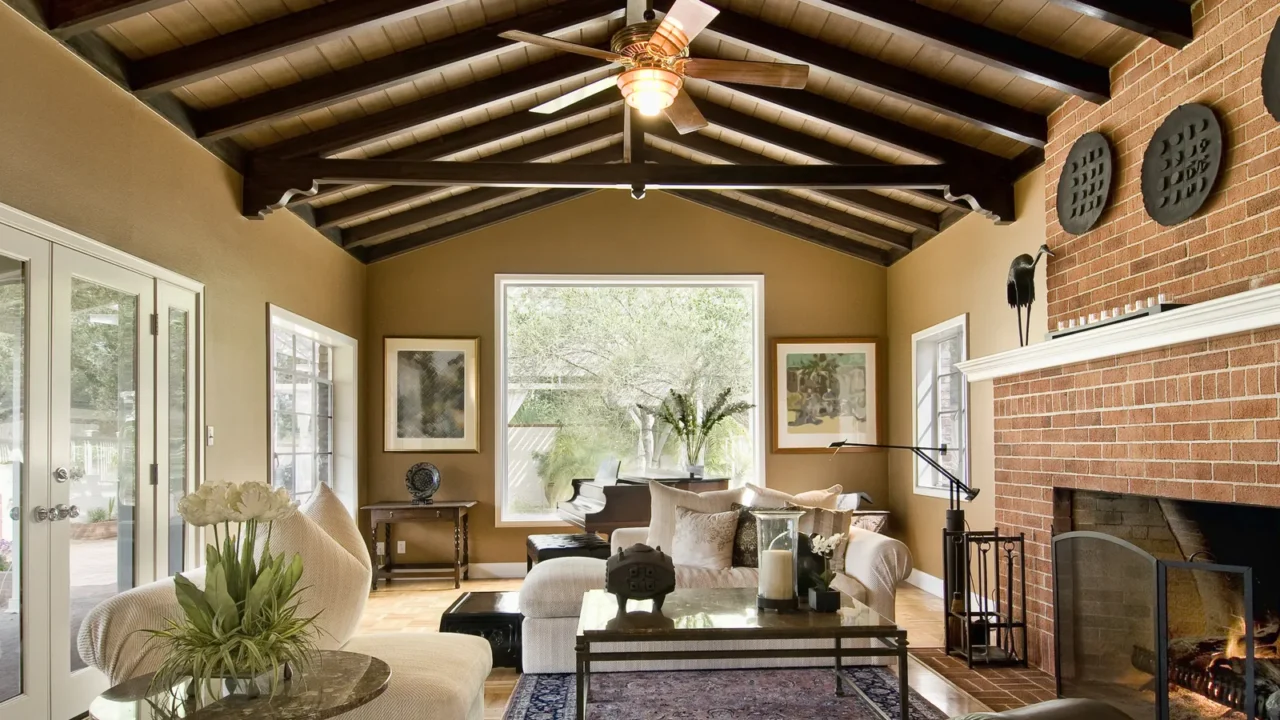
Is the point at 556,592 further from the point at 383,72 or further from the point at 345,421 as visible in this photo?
the point at 345,421

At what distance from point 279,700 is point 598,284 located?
21.9ft

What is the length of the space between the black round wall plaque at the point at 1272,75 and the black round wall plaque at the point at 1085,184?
1.11 meters

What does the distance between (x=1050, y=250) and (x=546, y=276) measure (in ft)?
15.1

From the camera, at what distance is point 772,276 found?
8594 mm

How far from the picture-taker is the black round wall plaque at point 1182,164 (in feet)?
11.8

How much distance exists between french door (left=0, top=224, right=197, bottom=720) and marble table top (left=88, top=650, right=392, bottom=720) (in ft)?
5.14

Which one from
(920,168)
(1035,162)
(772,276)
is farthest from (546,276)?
(1035,162)

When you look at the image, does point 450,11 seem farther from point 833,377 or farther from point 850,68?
point 833,377

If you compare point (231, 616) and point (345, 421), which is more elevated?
point (345, 421)

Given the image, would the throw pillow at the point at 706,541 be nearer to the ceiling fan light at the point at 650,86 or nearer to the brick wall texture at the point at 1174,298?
the brick wall texture at the point at 1174,298

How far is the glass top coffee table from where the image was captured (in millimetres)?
3494

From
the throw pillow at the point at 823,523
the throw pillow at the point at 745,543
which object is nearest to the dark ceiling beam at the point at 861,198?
the throw pillow at the point at 823,523

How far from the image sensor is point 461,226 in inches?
329

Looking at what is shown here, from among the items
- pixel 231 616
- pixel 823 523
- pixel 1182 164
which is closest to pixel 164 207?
pixel 231 616
